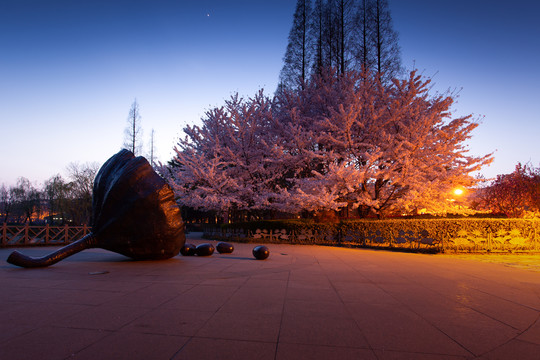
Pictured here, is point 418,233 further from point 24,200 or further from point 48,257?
point 24,200

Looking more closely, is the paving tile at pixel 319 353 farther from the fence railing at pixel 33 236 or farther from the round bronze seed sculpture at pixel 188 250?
the fence railing at pixel 33 236

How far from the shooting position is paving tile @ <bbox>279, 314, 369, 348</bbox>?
3633 mm

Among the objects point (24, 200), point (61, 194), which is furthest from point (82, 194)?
point (24, 200)

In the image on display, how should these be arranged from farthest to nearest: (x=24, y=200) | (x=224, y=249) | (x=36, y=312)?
(x=24, y=200) < (x=224, y=249) < (x=36, y=312)

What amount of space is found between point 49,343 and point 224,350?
1.98 metres

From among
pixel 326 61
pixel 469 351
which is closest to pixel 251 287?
pixel 469 351

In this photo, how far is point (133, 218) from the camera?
9.22 meters

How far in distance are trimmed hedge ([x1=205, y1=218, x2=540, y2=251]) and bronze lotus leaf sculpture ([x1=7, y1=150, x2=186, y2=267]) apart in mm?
10179

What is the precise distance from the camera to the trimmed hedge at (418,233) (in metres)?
14.7

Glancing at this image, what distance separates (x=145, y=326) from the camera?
4.03 meters

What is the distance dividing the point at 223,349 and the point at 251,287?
315cm

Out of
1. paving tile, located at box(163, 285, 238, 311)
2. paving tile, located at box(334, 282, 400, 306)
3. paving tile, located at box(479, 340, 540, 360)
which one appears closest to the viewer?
paving tile, located at box(479, 340, 540, 360)

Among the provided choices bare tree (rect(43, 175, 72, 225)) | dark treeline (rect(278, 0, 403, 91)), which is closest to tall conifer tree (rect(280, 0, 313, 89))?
dark treeline (rect(278, 0, 403, 91))

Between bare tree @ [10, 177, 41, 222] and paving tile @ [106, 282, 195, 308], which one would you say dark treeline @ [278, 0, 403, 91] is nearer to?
paving tile @ [106, 282, 195, 308]
